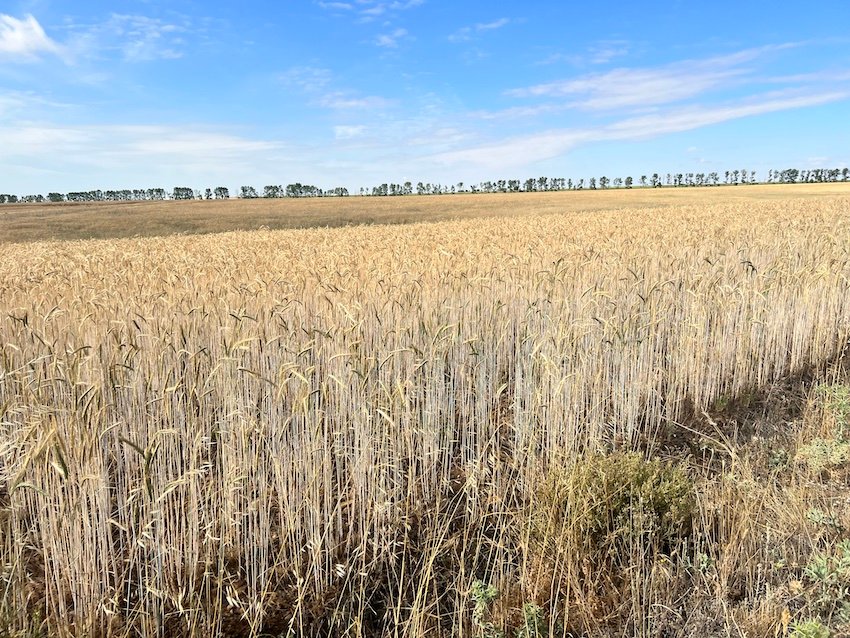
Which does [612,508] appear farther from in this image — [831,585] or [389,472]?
[389,472]

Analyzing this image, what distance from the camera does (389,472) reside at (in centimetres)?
308

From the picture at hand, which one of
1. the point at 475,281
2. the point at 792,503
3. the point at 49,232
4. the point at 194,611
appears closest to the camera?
the point at 194,611

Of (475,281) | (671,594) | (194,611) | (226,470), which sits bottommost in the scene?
(671,594)

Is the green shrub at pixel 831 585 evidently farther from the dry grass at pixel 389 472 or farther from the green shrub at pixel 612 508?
the green shrub at pixel 612 508

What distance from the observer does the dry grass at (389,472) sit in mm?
2215

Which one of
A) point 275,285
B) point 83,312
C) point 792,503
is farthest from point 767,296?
point 83,312

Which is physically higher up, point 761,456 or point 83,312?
point 83,312

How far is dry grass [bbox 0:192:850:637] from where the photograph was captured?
2.21 m

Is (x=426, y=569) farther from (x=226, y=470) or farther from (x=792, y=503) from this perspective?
(x=792, y=503)

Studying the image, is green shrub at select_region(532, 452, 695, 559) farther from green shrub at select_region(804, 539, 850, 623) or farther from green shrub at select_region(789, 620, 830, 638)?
green shrub at select_region(789, 620, 830, 638)

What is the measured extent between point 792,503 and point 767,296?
3529mm

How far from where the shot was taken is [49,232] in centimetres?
2920

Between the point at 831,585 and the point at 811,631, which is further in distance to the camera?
the point at 831,585

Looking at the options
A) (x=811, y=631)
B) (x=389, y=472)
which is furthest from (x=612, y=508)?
(x=389, y=472)
